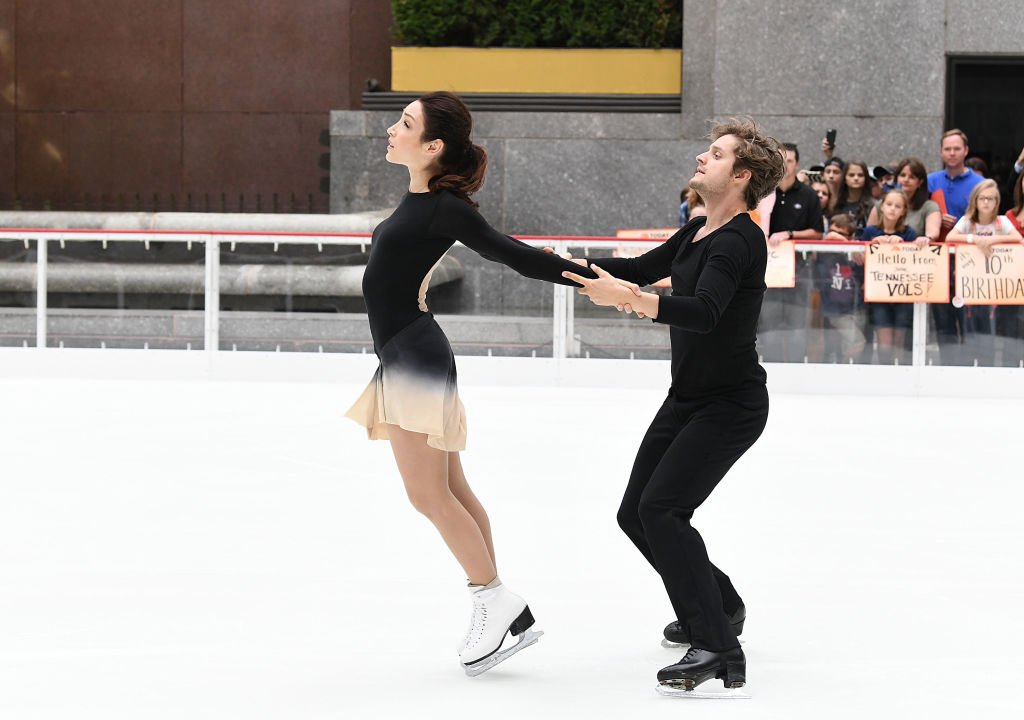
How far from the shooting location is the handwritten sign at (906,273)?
10.5 meters

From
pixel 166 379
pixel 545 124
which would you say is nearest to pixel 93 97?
pixel 545 124

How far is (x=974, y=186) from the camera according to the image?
10.8m

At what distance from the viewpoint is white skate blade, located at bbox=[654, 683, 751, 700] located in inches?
146

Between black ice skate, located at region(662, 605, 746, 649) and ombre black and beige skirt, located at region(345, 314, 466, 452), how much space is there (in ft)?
2.70

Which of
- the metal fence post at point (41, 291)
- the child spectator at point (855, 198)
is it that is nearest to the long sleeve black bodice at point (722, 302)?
the child spectator at point (855, 198)

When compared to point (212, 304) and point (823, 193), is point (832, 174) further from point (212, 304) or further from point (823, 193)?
point (212, 304)

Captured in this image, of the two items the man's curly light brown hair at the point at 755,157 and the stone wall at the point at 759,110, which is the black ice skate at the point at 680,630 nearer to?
the man's curly light brown hair at the point at 755,157

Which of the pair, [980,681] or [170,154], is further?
[170,154]

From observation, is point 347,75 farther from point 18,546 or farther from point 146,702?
point 146,702

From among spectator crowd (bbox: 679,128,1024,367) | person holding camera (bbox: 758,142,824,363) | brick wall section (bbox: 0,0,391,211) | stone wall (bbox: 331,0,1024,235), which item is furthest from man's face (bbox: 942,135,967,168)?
brick wall section (bbox: 0,0,391,211)

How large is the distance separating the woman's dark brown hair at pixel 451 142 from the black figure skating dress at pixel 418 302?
0.14 feet

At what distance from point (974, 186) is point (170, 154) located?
10.5m

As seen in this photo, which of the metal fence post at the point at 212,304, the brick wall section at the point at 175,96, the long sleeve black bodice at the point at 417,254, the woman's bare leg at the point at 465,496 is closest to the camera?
the long sleeve black bodice at the point at 417,254

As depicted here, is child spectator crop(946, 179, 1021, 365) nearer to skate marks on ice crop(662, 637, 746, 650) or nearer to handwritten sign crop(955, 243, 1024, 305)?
handwritten sign crop(955, 243, 1024, 305)
